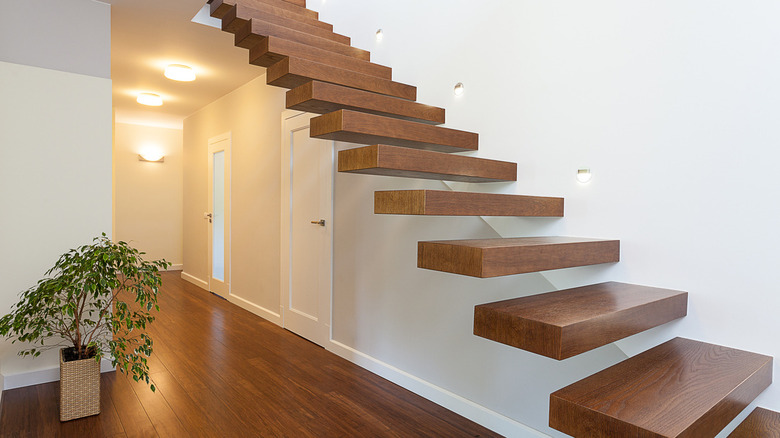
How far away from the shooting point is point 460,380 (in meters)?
2.42

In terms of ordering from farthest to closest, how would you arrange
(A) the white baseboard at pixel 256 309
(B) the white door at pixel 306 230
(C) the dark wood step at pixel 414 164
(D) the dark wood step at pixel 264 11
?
(A) the white baseboard at pixel 256 309
(B) the white door at pixel 306 230
(D) the dark wood step at pixel 264 11
(C) the dark wood step at pixel 414 164

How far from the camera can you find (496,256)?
1159 mm

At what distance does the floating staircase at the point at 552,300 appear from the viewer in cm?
91

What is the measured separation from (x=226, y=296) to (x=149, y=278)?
3118 mm

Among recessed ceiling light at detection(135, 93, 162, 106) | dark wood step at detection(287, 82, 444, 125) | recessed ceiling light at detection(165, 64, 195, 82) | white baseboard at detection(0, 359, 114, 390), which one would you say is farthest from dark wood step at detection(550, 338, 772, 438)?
recessed ceiling light at detection(135, 93, 162, 106)

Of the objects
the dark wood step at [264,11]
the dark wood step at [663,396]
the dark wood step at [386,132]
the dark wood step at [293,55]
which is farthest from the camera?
the dark wood step at [264,11]

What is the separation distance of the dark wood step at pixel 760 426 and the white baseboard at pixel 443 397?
88cm

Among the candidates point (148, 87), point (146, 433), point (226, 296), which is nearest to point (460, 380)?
point (146, 433)

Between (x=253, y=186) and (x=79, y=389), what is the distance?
2839 mm

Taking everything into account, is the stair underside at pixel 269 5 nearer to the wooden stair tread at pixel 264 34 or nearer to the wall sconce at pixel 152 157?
the wooden stair tread at pixel 264 34

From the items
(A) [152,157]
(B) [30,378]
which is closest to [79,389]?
(B) [30,378]

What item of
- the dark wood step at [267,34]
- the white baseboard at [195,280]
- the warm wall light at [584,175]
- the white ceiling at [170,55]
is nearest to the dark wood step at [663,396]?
the warm wall light at [584,175]

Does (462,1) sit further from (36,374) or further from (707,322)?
(36,374)

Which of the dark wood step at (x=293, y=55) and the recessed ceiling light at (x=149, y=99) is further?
the recessed ceiling light at (x=149, y=99)
